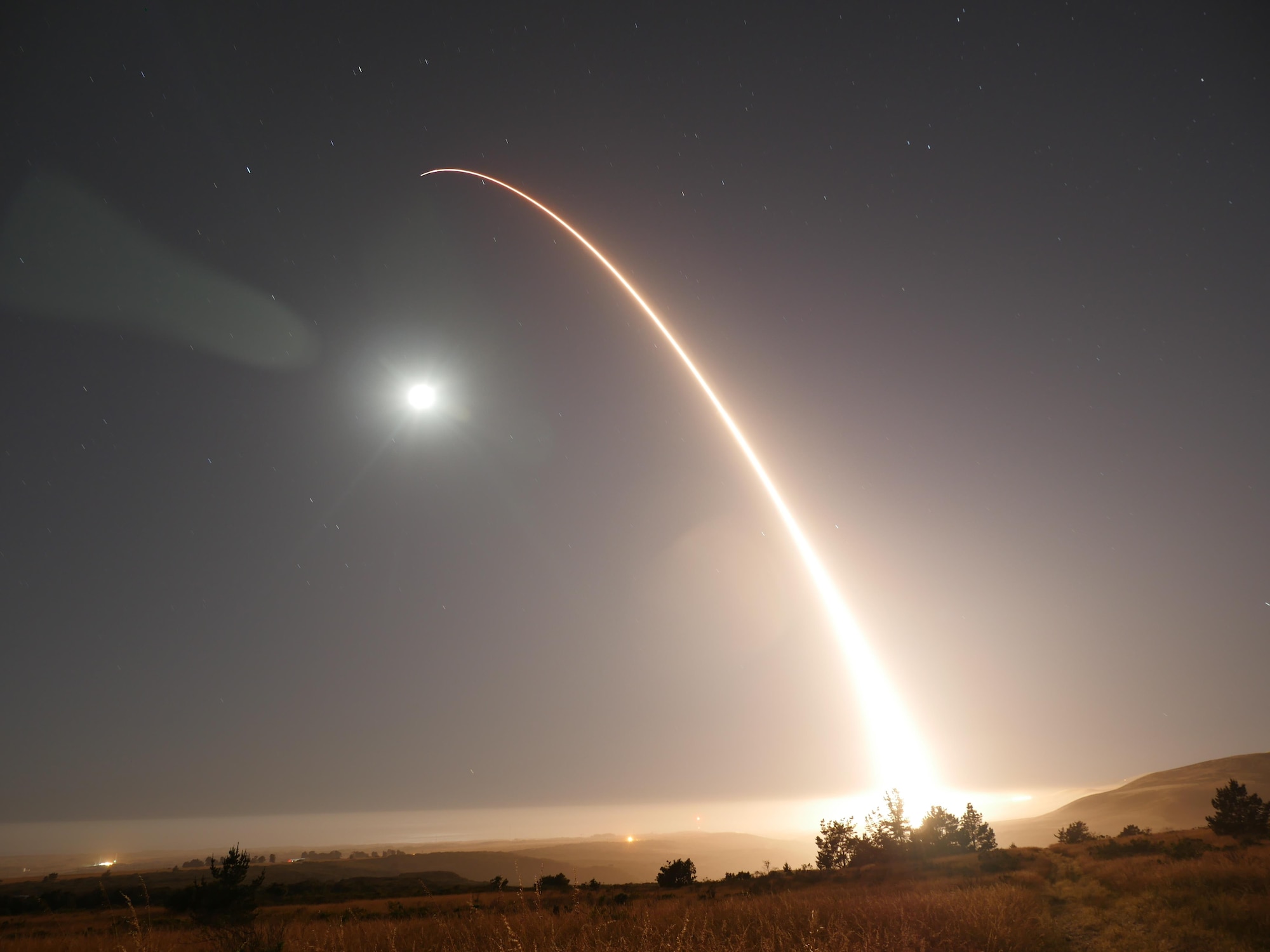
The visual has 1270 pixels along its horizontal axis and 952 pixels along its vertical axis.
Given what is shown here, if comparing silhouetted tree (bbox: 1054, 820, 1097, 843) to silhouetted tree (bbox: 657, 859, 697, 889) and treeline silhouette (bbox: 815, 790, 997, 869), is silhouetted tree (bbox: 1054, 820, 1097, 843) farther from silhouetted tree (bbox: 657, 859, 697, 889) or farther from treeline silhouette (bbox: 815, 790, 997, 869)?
silhouetted tree (bbox: 657, 859, 697, 889)

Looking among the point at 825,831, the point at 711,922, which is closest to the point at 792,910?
the point at 711,922

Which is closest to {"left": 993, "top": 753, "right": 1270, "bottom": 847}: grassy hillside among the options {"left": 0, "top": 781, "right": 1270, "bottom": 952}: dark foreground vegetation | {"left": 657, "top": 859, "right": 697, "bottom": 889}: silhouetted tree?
{"left": 657, "top": 859, "right": 697, "bottom": 889}: silhouetted tree

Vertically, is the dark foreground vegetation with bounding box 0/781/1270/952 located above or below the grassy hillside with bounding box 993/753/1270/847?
above

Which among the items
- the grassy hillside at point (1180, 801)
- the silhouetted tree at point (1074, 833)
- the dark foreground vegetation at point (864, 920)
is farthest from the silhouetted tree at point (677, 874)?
the grassy hillside at point (1180, 801)

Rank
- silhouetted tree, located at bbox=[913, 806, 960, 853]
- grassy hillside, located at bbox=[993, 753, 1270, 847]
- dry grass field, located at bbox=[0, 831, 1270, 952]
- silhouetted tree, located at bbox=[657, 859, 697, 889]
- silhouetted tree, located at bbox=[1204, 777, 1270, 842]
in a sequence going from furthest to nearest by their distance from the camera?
grassy hillside, located at bbox=[993, 753, 1270, 847], silhouetted tree, located at bbox=[913, 806, 960, 853], silhouetted tree, located at bbox=[657, 859, 697, 889], silhouetted tree, located at bbox=[1204, 777, 1270, 842], dry grass field, located at bbox=[0, 831, 1270, 952]

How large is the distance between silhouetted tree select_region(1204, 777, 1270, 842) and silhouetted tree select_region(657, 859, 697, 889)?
114ft

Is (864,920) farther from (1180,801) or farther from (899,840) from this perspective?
(1180,801)

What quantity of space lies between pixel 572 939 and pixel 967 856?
45427mm

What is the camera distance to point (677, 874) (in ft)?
141

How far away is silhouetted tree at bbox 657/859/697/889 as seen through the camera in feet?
139

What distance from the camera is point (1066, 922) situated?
14469 millimetres

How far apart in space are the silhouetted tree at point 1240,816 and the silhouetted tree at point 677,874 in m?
34.6

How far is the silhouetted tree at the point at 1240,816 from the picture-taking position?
121 feet

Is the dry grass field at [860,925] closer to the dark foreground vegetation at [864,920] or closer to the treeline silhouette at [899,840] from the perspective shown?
the dark foreground vegetation at [864,920]
